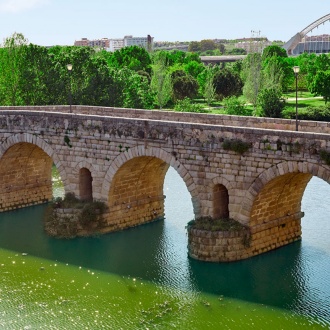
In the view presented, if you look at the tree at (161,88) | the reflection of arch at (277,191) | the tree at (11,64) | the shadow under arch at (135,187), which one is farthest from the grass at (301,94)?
the reflection of arch at (277,191)

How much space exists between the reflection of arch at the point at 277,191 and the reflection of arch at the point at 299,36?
14767 cm

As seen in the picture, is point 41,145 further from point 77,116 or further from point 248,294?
point 248,294

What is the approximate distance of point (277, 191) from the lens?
88.3 feet

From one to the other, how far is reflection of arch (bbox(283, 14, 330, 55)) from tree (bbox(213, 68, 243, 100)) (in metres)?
96.8

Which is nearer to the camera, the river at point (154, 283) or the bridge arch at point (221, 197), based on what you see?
the river at point (154, 283)

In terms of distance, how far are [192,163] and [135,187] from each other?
5.21 m

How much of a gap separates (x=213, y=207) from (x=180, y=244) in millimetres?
3567

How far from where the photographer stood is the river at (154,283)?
22578 millimetres

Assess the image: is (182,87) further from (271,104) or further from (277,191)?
(277,191)

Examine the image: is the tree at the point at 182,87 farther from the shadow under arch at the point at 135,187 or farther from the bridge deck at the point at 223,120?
the shadow under arch at the point at 135,187

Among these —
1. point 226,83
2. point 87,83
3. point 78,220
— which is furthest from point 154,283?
point 226,83

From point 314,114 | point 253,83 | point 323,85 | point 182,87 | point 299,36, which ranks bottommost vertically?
point 314,114

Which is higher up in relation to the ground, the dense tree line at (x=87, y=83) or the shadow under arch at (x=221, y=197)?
the dense tree line at (x=87, y=83)

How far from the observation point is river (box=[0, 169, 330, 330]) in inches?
889
